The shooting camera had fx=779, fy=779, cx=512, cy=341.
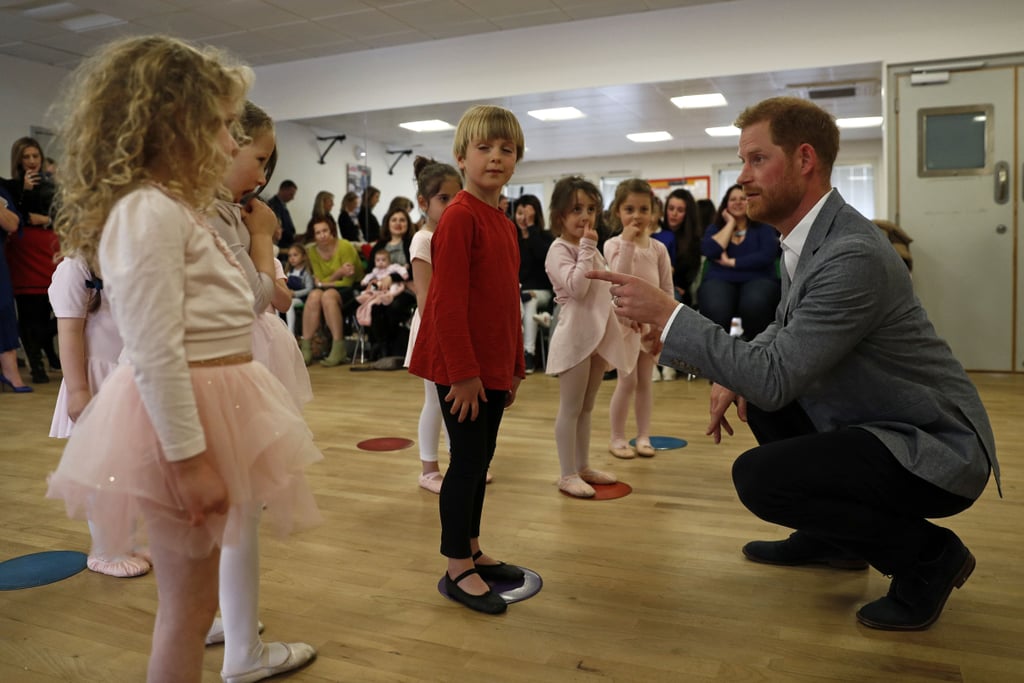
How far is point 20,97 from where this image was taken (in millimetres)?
7352

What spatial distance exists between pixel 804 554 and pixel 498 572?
2.67ft

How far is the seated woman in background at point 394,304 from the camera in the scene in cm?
649

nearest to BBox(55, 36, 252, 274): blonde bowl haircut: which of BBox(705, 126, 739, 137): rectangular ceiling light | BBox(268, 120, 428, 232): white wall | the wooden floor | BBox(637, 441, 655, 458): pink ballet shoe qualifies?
the wooden floor

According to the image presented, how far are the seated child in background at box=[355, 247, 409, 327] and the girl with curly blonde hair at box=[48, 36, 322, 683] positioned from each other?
5.27m

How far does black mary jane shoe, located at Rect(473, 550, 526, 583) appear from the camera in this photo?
1986 millimetres

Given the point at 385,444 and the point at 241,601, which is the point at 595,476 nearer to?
the point at 385,444

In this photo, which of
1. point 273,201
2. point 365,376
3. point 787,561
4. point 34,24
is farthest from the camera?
point 273,201

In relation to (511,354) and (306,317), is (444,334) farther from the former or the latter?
(306,317)

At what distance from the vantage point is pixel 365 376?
5969 millimetres

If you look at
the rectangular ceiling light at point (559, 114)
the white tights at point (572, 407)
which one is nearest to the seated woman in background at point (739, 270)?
the rectangular ceiling light at point (559, 114)

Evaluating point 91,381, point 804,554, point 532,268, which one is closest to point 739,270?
point 532,268

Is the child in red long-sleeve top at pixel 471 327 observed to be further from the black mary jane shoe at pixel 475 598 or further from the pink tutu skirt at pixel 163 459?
the pink tutu skirt at pixel 163 459

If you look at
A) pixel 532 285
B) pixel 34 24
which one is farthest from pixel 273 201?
pixel 532 285

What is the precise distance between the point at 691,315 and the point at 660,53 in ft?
17.0
